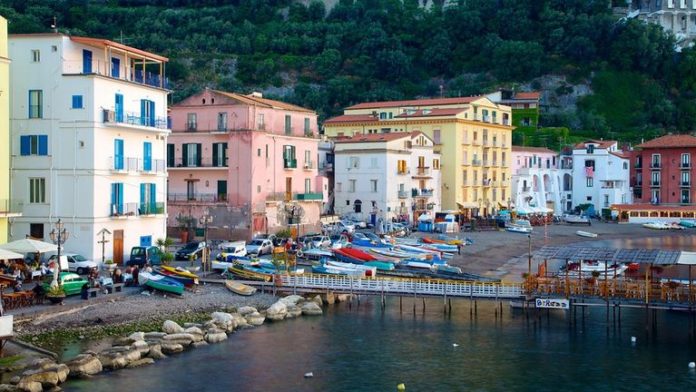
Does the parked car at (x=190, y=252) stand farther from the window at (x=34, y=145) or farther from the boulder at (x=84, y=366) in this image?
the boulder at (x=84, y=366)

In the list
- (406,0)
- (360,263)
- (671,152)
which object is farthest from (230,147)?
(406,0)

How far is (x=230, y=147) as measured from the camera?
6012 centimetres

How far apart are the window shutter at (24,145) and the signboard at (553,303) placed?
25.3 meters

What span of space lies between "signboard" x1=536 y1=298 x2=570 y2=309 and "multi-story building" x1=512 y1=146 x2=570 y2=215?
55334mm

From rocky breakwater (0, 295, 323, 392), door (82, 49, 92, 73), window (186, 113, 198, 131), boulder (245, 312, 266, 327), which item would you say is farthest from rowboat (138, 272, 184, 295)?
window (186, 113, 198, 131)

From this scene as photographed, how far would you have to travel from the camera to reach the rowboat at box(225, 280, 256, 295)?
43062 mm

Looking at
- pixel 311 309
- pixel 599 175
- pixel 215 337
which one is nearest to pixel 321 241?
pixel 311 309

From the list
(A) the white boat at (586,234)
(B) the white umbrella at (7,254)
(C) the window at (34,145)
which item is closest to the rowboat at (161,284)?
(B) the white umbrella at (7,254)

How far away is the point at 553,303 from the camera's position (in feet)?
129

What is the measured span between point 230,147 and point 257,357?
2865 cm

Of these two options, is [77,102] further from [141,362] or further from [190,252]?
[141,362]

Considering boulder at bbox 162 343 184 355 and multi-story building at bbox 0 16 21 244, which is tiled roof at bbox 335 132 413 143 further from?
boulder at bbox 162 343 184 355

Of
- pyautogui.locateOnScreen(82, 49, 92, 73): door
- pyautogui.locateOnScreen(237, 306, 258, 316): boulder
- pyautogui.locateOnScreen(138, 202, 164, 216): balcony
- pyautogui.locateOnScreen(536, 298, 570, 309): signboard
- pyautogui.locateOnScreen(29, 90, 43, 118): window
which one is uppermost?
pyautogui.locateOnScreen(82, 49, 92, 73): door

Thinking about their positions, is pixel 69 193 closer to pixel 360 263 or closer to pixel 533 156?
pixel 360 263
